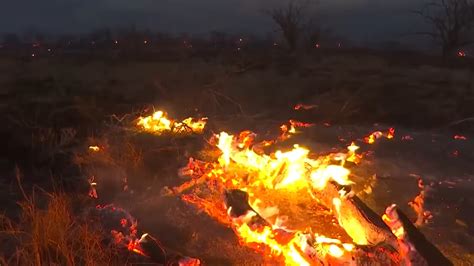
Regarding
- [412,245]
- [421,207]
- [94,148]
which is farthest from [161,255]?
[94,148]

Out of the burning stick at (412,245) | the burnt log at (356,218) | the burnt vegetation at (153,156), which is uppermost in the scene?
the burning stick at (412,245)

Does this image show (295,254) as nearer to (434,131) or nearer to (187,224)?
(187,224)

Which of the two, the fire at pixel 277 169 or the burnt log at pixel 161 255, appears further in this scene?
the fire at pixel 277 169

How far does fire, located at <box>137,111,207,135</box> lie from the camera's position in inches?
304

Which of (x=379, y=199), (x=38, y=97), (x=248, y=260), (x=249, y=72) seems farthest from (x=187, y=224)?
(x=249, y=72)

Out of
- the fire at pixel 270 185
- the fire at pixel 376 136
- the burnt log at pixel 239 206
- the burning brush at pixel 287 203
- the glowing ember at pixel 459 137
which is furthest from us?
the glowing ember at pixel 459 137

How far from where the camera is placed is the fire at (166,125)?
771cm

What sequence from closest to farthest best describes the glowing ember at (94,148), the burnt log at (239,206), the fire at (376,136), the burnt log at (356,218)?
1. the burnt log at (356,218)
2. the burnt log at (239,206)
3. the glowing ember at (94,148)
4. the fire at (376,136)

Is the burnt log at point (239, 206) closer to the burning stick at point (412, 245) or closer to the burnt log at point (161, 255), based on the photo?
the burnt log at point (161, 255)

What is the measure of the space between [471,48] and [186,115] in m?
38.5

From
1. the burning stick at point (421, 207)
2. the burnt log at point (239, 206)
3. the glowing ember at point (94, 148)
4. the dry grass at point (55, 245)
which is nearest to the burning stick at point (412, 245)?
the burning stick at point (421, 207)

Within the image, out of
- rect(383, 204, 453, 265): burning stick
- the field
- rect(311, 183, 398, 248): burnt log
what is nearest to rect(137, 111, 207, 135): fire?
the field

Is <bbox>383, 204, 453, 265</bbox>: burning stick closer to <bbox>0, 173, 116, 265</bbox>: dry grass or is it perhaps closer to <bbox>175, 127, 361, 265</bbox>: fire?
<bbox>175, 127, 361, 265</bbox>: fire

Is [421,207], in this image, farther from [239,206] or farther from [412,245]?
[239,206]
